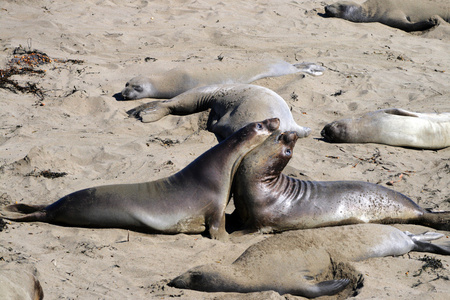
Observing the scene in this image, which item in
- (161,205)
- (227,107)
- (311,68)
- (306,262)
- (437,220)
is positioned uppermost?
(306,262)

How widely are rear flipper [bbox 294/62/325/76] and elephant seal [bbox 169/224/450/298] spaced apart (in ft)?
15.9

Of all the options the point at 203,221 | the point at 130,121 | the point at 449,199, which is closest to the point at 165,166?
the point at 203,221

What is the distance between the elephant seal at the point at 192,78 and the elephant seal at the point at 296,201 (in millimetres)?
3579

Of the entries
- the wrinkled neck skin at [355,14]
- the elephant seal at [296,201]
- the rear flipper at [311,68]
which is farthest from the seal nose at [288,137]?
the wrinkled neck skin at [355,14]

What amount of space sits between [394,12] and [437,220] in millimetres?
8147

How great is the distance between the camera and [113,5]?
38.6 ft

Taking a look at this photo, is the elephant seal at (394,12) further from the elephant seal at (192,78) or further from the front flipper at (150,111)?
the front flipper at (150,111)

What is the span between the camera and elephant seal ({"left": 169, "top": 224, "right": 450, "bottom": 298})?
3.71 meters

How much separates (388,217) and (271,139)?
1295 millimetres

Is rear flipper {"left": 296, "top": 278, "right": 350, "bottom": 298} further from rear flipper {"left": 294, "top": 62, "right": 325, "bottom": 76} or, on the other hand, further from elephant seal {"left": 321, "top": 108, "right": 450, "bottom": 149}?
rear flipper {"left": 294, "top": 62, "right": 325, "bottom": 76}

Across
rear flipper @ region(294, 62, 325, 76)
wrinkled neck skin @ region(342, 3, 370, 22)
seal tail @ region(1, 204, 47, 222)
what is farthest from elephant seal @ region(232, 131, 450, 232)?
wrinkled neck skin @ region(342, 3, 370, 22)

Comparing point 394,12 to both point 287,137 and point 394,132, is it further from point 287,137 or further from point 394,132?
point 287,137

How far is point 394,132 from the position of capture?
705cm

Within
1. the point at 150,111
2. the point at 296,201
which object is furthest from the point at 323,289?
the point at 150,111
